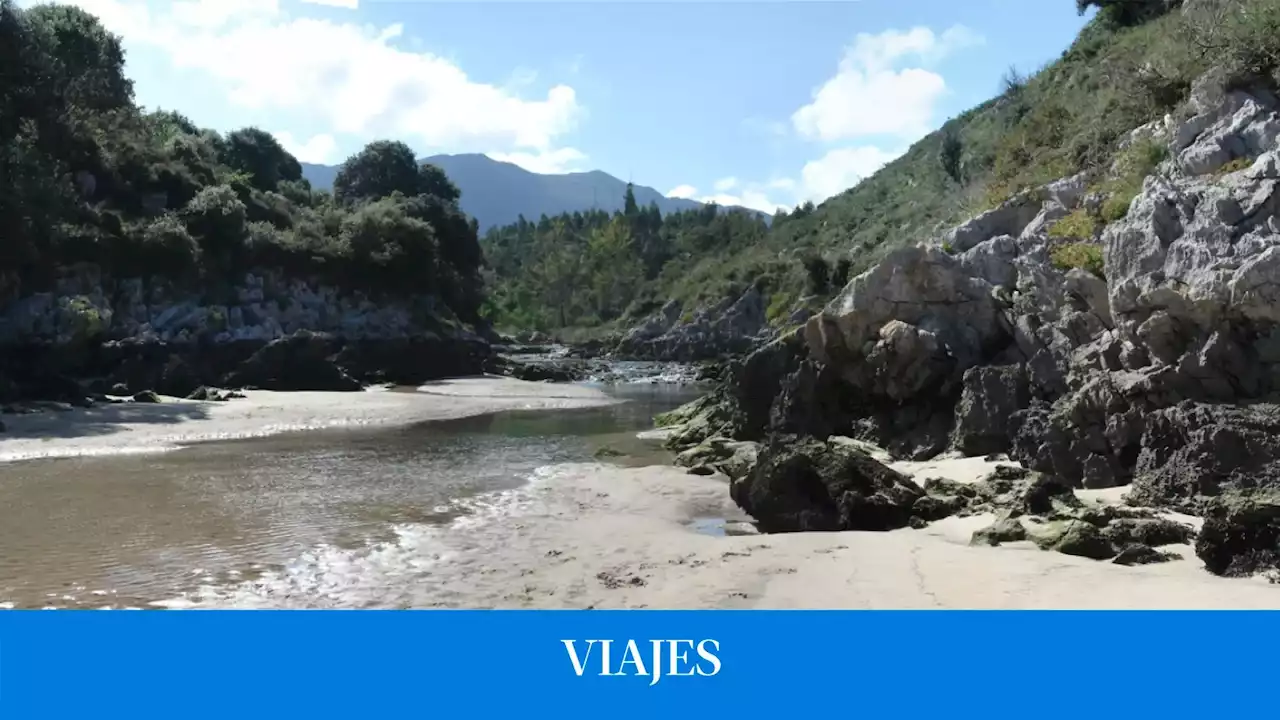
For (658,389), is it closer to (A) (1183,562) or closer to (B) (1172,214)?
(B) (1172,214)

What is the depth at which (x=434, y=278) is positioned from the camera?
55.8 meters

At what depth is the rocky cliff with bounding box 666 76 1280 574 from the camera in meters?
8.80

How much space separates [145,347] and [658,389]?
68.1ft

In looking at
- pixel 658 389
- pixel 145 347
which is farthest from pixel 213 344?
pixel 658 389

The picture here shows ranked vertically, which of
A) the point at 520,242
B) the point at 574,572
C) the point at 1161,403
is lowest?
the point at 574,572

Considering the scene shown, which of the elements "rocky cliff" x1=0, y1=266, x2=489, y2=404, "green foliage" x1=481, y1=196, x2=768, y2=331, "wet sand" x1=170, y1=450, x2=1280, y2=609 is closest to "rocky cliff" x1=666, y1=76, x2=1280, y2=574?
"wet sand" x1=170, y1=450, x2=1280, y2=609

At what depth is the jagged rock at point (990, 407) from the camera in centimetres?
1230

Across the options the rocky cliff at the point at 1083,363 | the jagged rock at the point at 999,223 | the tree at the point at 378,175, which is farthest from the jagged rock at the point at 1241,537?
the tree at the point at 378,175

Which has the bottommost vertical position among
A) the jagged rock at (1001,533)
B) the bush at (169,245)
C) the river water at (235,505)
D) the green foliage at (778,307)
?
the river water at (235,505)

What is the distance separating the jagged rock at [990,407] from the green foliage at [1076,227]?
2.44 meters

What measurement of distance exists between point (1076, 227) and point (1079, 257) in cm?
98

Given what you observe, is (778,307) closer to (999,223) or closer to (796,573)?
(999,223)

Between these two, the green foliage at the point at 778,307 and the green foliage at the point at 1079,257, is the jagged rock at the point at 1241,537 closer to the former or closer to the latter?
the green foliage at the point at 1079,257

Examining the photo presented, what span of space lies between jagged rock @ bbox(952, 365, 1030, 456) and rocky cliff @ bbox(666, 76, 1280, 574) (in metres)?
0.03
